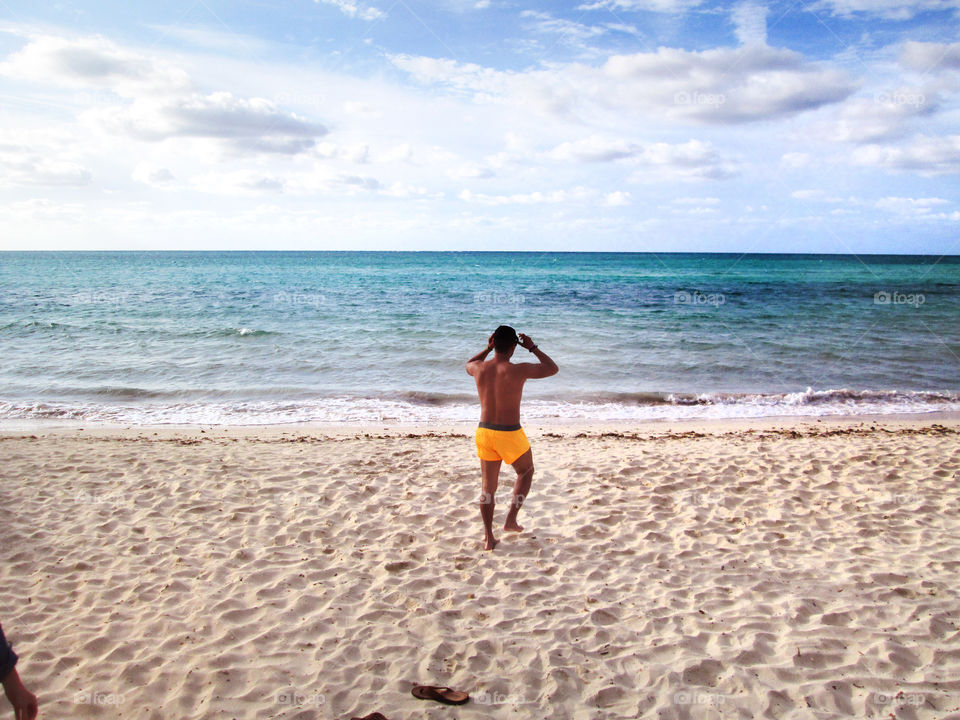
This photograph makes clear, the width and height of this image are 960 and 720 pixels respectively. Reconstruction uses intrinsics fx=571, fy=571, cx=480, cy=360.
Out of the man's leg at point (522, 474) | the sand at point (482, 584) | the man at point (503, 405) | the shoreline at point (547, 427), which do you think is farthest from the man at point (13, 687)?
the shoreline at point (547, 427)

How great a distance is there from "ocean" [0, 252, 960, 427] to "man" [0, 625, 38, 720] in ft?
26.5

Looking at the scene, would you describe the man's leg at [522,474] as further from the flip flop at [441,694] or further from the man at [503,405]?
the flip flop at [441,694]

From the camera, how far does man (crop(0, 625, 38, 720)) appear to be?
2180 millimetres

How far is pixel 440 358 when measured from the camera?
15680mm

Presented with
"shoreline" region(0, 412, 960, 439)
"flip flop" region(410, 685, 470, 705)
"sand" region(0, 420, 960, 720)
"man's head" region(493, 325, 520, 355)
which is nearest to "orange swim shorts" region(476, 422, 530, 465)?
"man's head" region(493, 325, 520, 355)

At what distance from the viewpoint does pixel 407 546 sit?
5215mm

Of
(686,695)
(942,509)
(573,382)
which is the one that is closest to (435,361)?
(573,382)

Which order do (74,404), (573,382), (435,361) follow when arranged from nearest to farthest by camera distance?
(74,404) < (573,382) < (435,361)

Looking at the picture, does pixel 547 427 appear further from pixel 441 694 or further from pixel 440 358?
pixel 441 694

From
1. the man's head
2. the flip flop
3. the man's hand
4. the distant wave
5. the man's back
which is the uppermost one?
the man's head

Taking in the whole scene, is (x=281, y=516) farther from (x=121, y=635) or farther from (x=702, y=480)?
(x=702, y=480)

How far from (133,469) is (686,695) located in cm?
650

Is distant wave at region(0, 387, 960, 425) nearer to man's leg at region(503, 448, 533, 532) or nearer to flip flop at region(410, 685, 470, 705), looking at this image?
man's leg at region(503, 448, 533, 532)

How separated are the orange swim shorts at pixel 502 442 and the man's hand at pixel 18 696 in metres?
3.17
